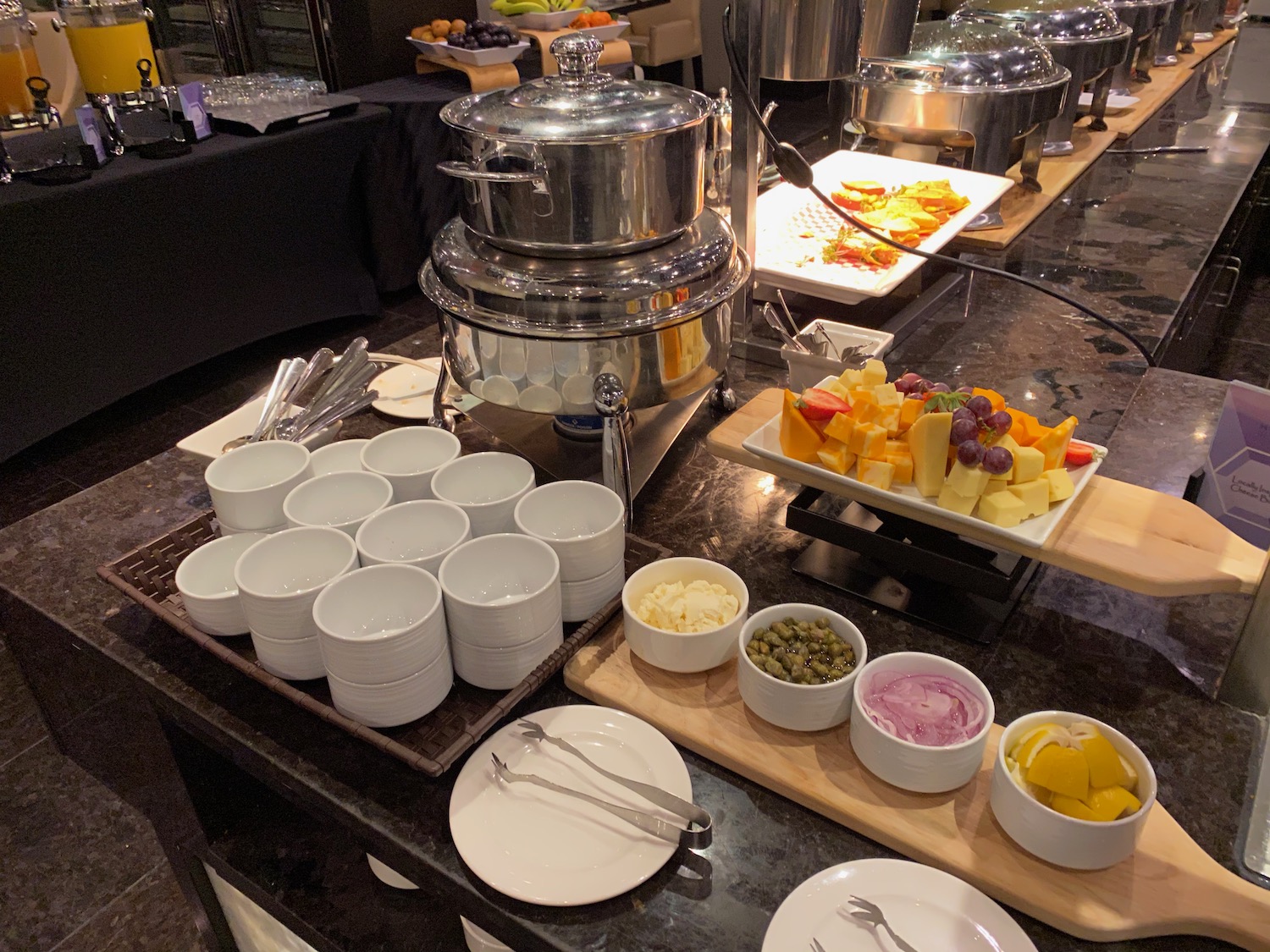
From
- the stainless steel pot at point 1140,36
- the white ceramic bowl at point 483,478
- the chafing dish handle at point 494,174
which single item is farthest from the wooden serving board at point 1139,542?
the stainless steel pot at point 1140,36

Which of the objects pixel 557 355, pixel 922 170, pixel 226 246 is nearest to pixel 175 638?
pixel 557 355

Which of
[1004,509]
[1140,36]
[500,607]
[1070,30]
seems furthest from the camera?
[1140,36]

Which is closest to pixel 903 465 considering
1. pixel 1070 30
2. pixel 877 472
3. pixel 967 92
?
pixel 877 472

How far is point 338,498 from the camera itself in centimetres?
89

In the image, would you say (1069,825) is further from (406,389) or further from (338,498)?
(406,389)

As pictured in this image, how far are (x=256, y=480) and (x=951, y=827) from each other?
71 centimetres

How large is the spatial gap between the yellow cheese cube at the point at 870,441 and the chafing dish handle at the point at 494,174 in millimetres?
380

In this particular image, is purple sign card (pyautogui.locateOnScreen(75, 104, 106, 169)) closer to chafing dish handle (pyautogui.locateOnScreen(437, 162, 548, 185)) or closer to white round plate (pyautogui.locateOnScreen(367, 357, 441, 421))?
white round plate (pyautogui.locateOnScreen(367, 357, 441, 421))

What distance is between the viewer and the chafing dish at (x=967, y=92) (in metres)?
1.72

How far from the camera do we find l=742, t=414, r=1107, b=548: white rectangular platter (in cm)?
80

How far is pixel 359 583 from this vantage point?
743mm

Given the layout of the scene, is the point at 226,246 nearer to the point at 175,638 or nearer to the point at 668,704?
the point at 175,638

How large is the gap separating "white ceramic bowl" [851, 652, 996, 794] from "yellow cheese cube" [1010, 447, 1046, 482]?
0.21 m

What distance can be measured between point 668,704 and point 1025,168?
1.71 m
